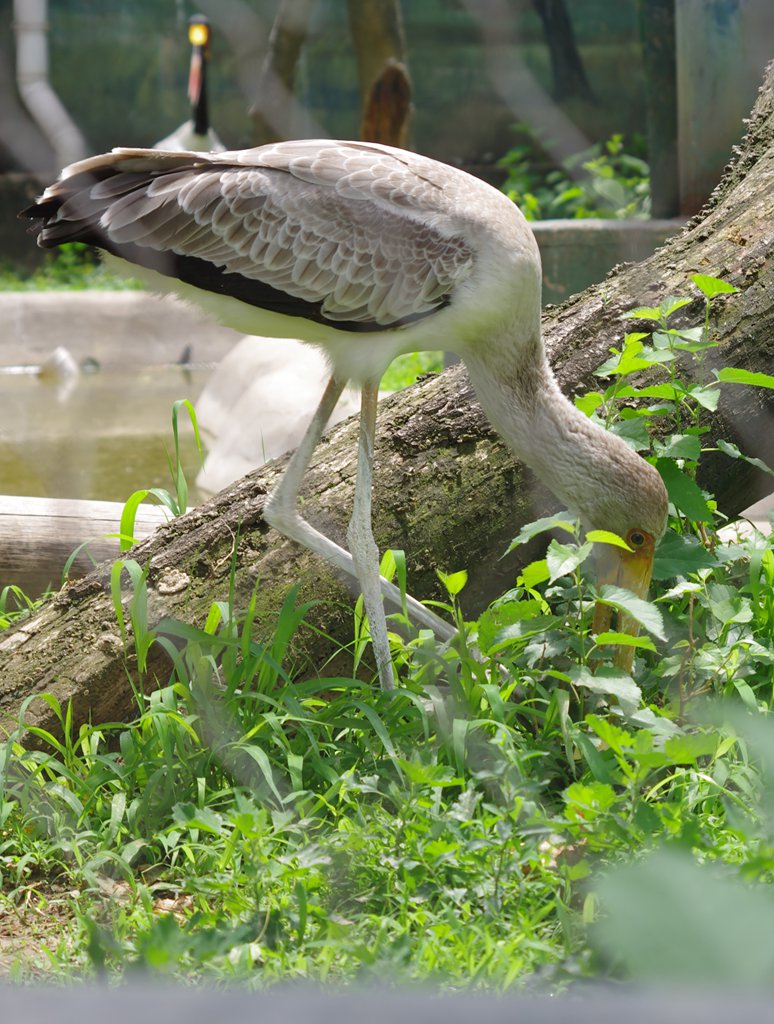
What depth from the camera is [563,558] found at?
223 centimetres

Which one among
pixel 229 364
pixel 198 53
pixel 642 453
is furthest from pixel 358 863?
pixel 198 53

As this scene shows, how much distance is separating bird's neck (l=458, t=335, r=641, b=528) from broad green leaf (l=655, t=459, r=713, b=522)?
0.13m

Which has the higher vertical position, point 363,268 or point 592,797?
point 363,268

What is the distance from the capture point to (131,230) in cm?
264

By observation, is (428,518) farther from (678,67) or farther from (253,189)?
(678,67)

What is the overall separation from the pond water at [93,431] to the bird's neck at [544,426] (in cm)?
270

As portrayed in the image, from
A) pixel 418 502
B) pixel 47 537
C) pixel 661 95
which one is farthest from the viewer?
pixel 661 95

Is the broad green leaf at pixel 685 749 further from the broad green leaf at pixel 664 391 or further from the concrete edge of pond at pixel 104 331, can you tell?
the concrete edge of pond at pixel 104 331

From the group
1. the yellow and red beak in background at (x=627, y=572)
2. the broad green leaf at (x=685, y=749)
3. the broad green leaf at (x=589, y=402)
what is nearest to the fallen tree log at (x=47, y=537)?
the broad green leaf at (x=589, y=402)

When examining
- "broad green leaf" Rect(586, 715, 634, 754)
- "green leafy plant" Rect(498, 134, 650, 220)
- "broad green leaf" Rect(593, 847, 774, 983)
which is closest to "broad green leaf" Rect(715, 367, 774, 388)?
"broad green leaf" Rect(586, 715, 634, 754)

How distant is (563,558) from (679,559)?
400mm

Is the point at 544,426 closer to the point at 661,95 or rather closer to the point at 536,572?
the point at 536,572

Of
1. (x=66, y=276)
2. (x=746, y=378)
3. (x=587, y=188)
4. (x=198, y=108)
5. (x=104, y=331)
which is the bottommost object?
(x=66, y=276)

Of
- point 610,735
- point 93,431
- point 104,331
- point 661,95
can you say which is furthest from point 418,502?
point 104,331
